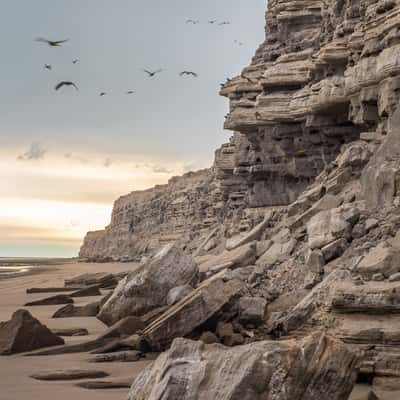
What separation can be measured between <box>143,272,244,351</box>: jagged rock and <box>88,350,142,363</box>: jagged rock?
1.10 ft

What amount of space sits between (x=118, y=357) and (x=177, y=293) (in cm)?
295

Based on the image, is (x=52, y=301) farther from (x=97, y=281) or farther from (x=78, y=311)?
(x=97, y=281)

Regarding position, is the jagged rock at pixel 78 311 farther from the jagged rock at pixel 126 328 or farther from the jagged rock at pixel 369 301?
the jagged rock at pixel 369 301

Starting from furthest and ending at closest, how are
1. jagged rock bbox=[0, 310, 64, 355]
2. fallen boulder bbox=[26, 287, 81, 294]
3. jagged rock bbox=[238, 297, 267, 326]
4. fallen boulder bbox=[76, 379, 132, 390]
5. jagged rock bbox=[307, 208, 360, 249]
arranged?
fallen boulder bbox=[26, 287, 81, 294] < jagged rock bbox=[307, 208, 360, 249] < jagged rock bbox=[238, 297, 267, 326] < jagged rock bbox=[0, 310, 64, 355] < fallen boulder bbox=[76, 379, 132, 390]

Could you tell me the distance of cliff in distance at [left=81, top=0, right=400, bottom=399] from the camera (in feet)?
34.2

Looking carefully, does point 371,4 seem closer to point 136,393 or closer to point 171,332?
point 171,332

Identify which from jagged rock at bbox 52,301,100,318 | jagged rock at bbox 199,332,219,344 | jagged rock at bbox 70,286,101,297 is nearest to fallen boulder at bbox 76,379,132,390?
jagged rock at bbox 199,332,219,344

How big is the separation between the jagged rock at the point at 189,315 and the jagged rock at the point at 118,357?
34cm

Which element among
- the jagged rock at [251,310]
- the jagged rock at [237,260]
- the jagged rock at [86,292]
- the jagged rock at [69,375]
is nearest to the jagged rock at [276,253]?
the jagged rock at [237,260]

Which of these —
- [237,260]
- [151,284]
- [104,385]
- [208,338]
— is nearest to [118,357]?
[208,338]

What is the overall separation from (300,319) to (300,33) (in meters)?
23.3

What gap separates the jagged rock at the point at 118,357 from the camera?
11.2 meters

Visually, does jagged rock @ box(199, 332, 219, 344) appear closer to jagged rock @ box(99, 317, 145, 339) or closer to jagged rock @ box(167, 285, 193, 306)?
jagged rock @ box(99, 317, 145, 339)

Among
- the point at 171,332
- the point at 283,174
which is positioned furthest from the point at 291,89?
the point at 171,332
